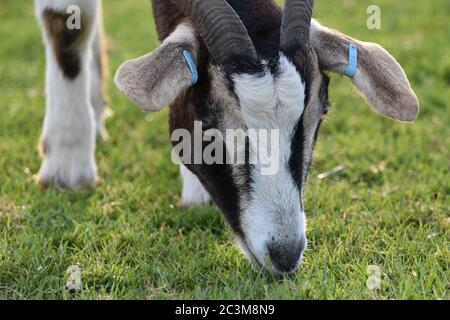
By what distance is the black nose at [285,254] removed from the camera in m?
3.87

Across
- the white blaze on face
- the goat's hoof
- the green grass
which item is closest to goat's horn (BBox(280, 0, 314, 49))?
the white blaze on face

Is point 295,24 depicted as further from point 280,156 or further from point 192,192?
point 192,192

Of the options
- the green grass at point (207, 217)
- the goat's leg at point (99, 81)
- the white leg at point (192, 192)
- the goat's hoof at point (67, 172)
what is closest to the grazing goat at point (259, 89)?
the green grass at point (207, 217)

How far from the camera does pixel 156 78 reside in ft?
13.0

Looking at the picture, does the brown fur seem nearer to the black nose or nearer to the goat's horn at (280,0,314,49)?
the goat's horn at (280,0,314,49)

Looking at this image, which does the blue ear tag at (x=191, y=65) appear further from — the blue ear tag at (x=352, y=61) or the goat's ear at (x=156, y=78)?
the blue ear tag at (x=352, y=61)

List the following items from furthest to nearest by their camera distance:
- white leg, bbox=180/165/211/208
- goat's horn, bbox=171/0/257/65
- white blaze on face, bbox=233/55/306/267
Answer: white leg, bbox=180/165/211/208 < goat's horn, bbox=171/0/257/65 < white blaze on face, bbox=233/55/306/267

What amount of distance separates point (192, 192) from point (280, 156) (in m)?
1.50

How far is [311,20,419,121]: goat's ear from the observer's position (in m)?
4.32

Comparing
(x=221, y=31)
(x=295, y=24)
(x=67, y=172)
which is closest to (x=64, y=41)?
(x=67, y=172)

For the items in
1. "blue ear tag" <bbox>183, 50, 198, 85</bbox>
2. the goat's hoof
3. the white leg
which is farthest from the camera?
the goat's hoof

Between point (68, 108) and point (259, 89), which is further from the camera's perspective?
point (68, 108)

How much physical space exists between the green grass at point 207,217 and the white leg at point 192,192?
76 millimetres
